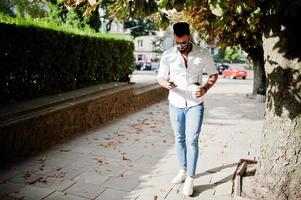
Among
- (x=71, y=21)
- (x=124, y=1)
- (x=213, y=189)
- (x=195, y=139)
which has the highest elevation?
(x=71, y=21)

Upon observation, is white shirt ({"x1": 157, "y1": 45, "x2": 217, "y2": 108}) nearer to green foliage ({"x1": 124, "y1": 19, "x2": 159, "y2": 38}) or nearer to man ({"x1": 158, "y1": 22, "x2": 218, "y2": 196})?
man ({"x1": 158, "y1": 22, "x2": 218, "y2": 196})

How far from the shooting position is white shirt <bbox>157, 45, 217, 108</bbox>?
4.47m

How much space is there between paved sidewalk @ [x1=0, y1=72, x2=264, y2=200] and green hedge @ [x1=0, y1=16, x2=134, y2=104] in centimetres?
143

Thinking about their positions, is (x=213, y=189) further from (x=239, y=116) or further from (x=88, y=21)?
(x=88, y=21)

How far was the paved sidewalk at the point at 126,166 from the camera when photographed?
4.70m

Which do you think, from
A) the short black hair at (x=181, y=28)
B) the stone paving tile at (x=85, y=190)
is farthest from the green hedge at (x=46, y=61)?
the short black hair at (x=181, y=28)

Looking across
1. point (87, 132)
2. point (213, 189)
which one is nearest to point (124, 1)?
point (213, 189)

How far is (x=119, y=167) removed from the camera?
18.9ft

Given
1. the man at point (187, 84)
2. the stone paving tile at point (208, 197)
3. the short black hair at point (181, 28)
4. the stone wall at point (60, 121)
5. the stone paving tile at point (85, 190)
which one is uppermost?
the short black hair at point (181, 28)

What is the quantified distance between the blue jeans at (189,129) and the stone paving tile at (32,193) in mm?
1864

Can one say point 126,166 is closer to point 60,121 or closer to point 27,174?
point 27,174

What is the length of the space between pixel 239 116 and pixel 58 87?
5.96 metres

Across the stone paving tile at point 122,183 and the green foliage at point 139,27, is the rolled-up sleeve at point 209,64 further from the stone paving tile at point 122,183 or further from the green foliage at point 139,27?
the green foliage at point 139,27

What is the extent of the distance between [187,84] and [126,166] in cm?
207
